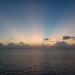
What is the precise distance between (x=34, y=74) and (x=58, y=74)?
11.2m

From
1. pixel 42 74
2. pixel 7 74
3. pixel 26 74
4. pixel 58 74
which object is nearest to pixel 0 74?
pixel 7 74

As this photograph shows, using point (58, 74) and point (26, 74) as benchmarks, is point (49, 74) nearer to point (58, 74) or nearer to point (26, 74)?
point (58, 74)

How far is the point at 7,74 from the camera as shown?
206ft

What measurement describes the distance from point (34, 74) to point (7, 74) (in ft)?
41.0

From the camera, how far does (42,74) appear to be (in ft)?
212

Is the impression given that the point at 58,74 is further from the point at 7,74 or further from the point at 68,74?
the point at 7,74

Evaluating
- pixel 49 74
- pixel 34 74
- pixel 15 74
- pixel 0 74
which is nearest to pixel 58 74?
pixel 49 74

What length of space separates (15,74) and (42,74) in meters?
12.6

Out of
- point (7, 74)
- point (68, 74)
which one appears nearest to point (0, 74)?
point (7, 74)

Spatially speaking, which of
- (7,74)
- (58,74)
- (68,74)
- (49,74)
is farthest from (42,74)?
(7,74)

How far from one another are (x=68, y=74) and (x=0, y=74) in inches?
1246

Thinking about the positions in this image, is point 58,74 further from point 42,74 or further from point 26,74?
point 26,74

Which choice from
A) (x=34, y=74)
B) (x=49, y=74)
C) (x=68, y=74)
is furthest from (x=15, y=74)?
(x=68, y=74)

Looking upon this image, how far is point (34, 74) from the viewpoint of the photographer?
64.5 meters
